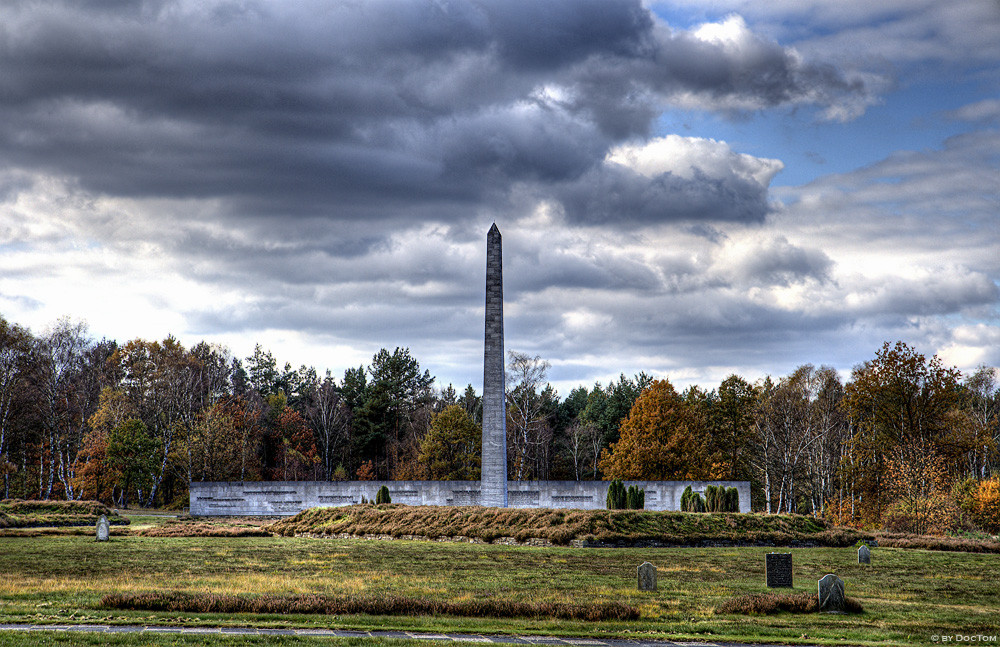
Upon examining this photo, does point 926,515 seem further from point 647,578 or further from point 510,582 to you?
point 510,582

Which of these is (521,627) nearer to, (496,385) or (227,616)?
(227,616)

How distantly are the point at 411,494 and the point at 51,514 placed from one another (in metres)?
22.8

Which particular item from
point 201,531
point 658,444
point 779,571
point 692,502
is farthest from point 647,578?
point 658,444

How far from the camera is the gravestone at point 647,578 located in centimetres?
2151

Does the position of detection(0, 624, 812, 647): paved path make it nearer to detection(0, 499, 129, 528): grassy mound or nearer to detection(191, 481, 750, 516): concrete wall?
detection(0, 499, 129, 528): grassy mound

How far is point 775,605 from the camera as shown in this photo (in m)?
18.5

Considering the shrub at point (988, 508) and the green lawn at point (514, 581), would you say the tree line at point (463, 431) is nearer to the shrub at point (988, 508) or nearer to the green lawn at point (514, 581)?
the shrub at point (988, 508)

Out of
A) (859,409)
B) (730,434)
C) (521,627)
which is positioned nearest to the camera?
(521,627)

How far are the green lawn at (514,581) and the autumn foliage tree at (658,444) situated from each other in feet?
101

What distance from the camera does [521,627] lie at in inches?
642

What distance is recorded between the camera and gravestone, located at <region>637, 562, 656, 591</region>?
21514 mm

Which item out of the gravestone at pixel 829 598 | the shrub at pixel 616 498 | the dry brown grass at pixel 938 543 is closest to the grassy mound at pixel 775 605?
the gravestone at pixel 829 598

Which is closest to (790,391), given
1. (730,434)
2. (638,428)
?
(730,434)

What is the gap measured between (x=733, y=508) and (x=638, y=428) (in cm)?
2399
